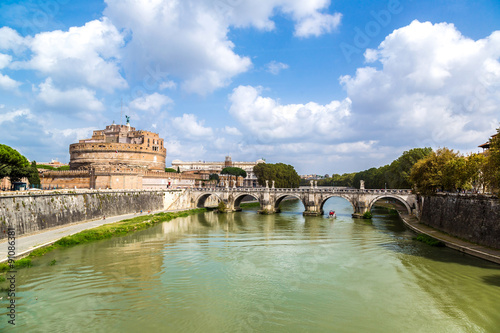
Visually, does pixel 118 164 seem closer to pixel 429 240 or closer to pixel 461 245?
pixel 429 240

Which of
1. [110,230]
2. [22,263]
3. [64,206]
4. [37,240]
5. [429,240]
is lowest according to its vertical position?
[429,240]

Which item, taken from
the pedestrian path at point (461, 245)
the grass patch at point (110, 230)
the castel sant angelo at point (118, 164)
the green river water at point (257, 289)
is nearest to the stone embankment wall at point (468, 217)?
the pedestrian path at point (461, 245)

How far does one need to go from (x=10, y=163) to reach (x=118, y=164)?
31.5 meters

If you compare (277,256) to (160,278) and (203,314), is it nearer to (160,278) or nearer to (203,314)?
(160,278)

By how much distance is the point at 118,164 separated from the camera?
6425cm

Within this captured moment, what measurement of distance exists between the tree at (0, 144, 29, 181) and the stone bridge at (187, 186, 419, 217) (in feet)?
92.6

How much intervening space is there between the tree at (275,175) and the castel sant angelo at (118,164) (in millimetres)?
15542

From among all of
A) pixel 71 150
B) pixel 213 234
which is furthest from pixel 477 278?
pixel 71 150

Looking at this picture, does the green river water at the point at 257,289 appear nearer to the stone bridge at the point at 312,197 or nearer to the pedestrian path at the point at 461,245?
the pedestrian path at the point at 461,245

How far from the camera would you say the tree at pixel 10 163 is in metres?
31.1

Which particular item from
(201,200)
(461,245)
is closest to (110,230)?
(461,245)

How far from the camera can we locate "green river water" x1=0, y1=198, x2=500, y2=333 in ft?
40.1

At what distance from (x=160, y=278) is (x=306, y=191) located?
1349 inches

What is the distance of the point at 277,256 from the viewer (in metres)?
22.1
